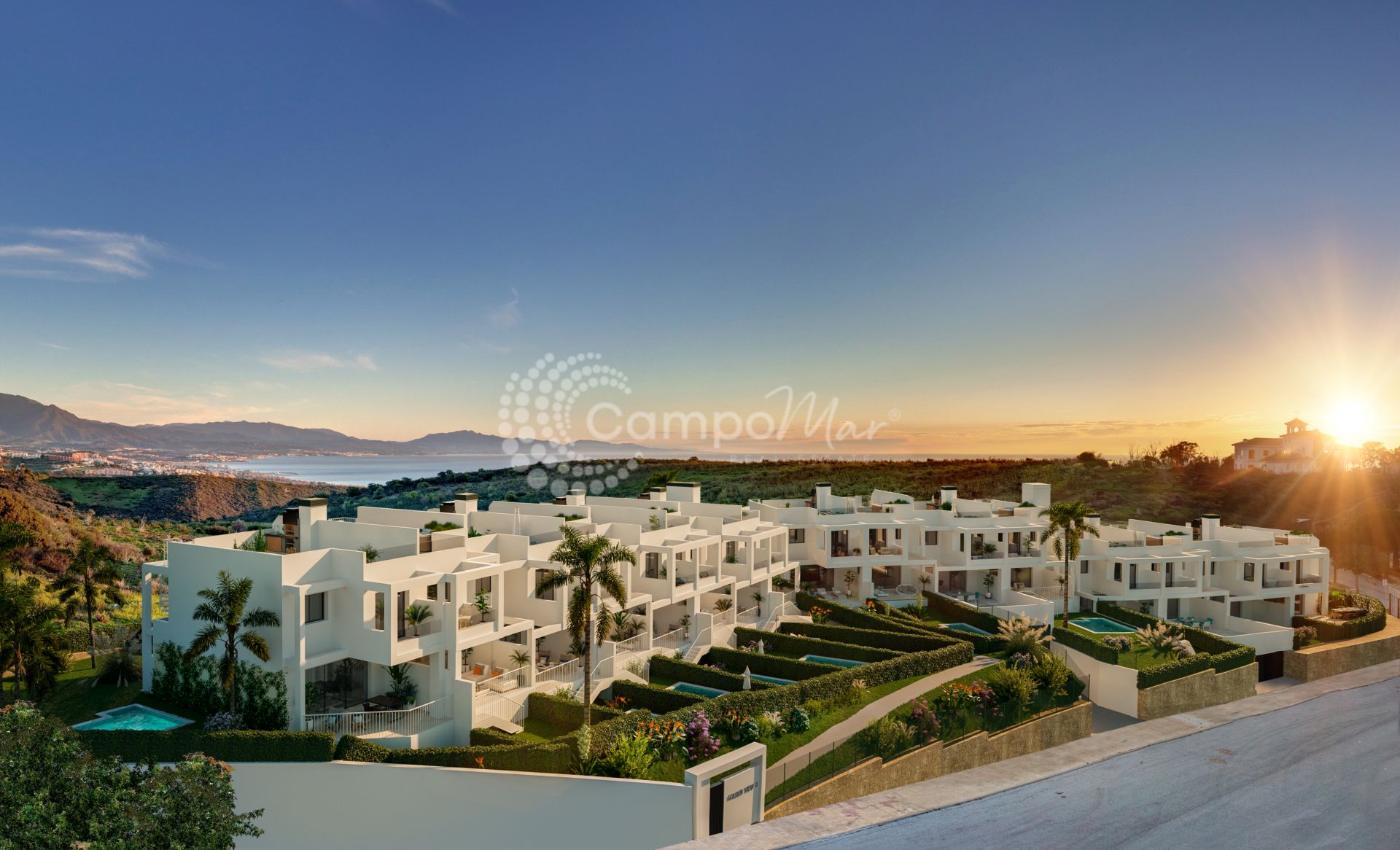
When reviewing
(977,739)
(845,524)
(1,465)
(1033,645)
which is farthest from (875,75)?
(1,465)

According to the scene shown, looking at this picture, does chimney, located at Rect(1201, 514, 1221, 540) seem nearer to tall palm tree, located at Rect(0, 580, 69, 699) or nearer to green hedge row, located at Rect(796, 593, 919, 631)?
green hedge row, located at Rect(796, 593, 919, 631)

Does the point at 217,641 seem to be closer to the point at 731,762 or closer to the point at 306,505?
the point at 306,505

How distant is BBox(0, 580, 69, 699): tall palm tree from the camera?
23562 millimetres

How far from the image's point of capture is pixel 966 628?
35781mm

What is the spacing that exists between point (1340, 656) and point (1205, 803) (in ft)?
88.9

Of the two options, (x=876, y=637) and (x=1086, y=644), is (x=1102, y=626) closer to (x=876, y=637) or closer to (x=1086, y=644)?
(x=1086, y=644)

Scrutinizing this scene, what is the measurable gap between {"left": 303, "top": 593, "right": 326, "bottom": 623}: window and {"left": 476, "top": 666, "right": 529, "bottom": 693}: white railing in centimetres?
520

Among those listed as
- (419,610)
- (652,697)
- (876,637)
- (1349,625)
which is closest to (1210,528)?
(1349,625)

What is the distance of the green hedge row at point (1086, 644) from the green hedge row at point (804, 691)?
7.74m

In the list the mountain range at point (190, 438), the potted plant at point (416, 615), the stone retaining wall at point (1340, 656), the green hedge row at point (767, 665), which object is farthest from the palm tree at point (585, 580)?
the mountain range at point (190, 438)

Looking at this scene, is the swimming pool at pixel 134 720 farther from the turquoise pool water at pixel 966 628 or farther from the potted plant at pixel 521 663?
the turquoise pool water at pixel 966 628

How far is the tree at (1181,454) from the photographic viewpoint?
116875 millimetres

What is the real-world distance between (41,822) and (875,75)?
37.2 meters

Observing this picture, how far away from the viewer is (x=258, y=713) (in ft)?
71.0
